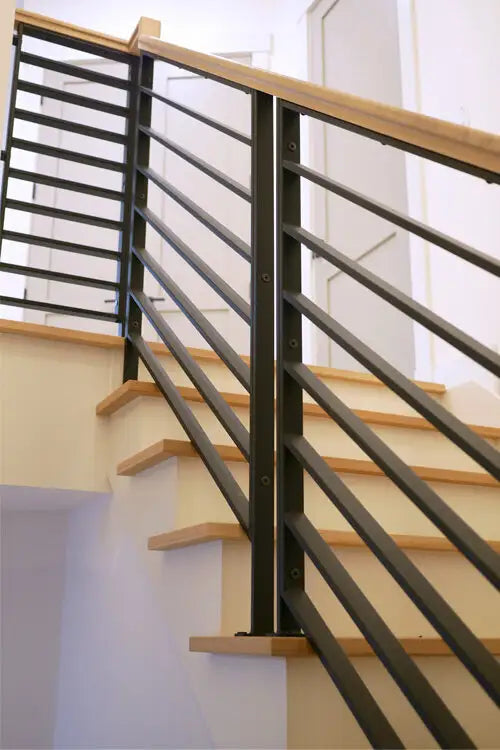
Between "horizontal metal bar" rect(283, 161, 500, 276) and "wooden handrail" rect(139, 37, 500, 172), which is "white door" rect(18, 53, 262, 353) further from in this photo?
"horizontal metal bar" rect(283, 161, 500, 276)

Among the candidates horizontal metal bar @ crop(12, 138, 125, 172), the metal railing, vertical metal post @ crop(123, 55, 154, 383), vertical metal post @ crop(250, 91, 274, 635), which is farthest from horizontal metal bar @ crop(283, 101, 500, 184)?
horizontal metal bar @ crop(12, 138, 125, 172)

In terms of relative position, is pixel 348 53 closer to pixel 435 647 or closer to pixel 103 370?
pixel 103 370

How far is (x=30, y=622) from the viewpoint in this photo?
2.59 m

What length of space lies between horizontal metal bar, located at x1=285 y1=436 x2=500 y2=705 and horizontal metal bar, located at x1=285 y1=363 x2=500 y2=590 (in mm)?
79

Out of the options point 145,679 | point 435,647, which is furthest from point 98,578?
point 435,647

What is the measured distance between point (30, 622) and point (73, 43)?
5.80 ft

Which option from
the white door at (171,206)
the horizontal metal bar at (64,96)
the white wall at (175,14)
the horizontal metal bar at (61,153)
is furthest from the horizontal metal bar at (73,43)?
the white wall at (175,14)

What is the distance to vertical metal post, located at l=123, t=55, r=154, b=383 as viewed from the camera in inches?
89.6

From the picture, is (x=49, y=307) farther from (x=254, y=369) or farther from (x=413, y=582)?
(x=413, y=582)

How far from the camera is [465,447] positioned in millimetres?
1015

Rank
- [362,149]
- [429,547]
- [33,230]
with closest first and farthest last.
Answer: [429,547], [362,149], [33,230]

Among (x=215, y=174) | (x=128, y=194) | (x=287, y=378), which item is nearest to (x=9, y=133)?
(x=128, y=194)

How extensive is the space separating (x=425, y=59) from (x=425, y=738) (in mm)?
2840

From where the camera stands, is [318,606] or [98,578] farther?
[98,578]
